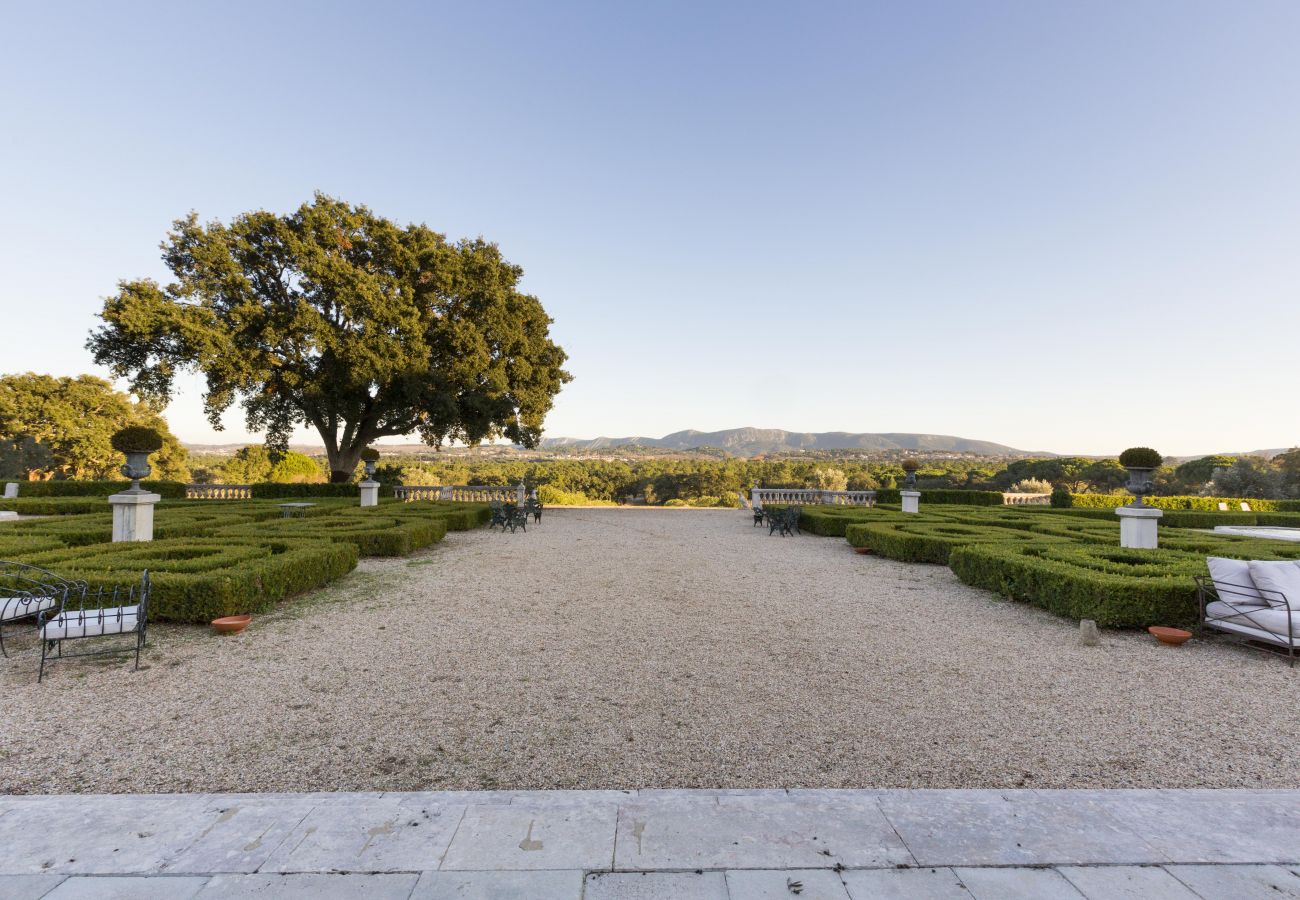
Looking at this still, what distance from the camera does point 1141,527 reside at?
332 inches

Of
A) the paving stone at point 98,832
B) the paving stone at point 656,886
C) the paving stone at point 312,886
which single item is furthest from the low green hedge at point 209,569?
the paving stone at point 656,886

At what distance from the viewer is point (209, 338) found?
59.0 ft

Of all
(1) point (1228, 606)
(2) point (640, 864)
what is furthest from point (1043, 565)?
(2) point (640, 864)

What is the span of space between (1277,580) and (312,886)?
7.91 metres

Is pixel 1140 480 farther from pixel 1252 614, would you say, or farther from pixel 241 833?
pixel 241 833

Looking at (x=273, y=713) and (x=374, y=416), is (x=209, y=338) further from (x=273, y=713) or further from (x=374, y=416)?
(x=273, y=713)

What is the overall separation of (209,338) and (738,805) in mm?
21344

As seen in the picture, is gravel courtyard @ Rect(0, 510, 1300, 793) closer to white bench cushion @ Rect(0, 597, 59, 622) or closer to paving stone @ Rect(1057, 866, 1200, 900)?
white bench cushion @ Rect(0, 597, 59, 622)

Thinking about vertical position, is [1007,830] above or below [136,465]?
below

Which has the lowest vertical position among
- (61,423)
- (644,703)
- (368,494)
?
(644,703)

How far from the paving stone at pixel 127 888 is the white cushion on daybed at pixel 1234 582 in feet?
26.3

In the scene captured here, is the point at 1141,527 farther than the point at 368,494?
No

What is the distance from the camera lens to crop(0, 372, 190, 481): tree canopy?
29.1 meters

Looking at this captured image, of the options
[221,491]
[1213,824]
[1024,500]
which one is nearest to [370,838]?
[1213,824]
